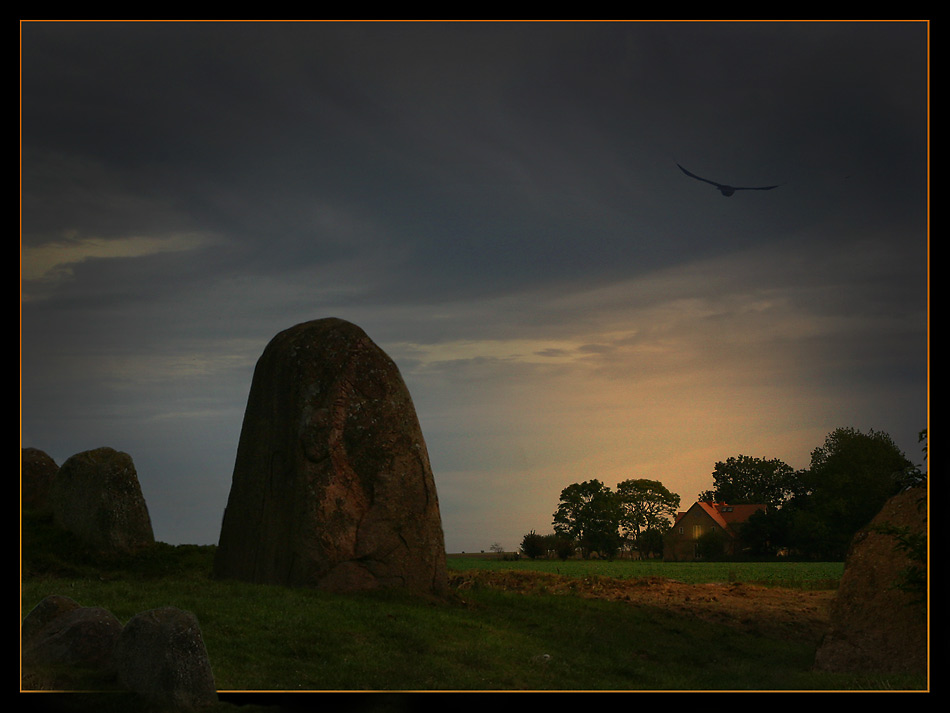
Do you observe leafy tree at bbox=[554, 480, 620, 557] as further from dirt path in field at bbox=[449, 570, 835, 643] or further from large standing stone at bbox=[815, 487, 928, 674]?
large standing stone at bbox=[815, 487, 928, 674]

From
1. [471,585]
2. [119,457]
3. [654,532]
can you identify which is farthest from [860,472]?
[119,457]

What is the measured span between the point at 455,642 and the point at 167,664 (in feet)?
20.9

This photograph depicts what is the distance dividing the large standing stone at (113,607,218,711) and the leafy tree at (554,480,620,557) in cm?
3426

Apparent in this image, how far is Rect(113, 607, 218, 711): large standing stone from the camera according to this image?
420 inches

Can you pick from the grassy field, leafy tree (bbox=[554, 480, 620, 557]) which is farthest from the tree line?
the grassy field

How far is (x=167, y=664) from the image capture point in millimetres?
10672

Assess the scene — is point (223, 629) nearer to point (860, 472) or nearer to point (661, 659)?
point (661, 659)

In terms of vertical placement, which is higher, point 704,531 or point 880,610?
point 880,610

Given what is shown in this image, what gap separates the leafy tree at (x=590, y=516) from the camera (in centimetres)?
4441

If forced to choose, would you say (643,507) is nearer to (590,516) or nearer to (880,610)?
(590,516)

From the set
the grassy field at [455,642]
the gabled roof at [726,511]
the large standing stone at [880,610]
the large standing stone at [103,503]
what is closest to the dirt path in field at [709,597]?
the grassy field at [455,642]

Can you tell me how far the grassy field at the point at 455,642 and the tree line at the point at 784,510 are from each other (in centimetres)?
1996

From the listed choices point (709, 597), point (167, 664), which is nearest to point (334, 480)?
point (167, 664)

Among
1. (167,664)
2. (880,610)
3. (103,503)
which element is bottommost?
(880,610)
